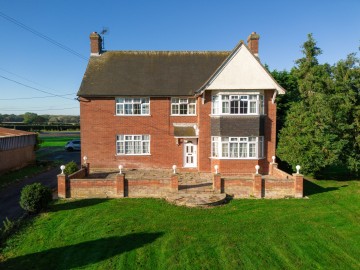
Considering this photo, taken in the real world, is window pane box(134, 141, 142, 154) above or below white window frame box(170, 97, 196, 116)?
below

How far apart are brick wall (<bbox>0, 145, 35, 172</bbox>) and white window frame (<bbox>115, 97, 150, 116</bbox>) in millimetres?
10600

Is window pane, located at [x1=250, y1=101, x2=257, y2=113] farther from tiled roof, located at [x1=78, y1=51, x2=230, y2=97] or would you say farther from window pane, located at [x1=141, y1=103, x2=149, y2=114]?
window pane, located at [x1=141, y1=103, x2=149, y2=114]

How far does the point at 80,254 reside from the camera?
9.48m

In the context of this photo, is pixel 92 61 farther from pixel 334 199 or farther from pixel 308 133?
pixel 334 199

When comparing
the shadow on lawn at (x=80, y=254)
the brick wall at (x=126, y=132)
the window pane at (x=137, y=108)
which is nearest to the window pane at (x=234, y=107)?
the brick wall at (x=126, y=132)

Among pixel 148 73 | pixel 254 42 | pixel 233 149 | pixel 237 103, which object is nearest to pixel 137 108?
pixel 148 73

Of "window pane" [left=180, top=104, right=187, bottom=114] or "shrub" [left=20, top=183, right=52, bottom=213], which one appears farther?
"window pane" [left=180, top=104, right=187, bottom=114]

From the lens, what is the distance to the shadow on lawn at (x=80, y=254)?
886 centimetres

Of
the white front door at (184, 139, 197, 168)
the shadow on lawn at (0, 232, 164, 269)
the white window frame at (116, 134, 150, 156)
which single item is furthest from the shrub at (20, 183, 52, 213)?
the white front door at (184, 139, 197, 168)

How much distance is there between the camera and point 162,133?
22.0 meters

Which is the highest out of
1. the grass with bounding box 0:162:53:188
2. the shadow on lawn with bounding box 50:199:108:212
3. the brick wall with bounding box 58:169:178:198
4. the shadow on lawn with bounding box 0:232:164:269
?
the brick wall with bounding box 58:169:178:198

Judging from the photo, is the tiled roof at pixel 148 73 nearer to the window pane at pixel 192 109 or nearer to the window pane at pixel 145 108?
the window pane at pixel 145 108

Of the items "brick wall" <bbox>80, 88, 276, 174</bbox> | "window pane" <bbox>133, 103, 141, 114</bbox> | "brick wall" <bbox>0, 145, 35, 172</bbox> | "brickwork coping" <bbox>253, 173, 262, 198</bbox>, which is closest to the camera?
"brickwork coping" <bbox>253, 173, 262, 198</bbox>

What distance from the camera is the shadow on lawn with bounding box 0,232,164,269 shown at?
8859 millimetres
